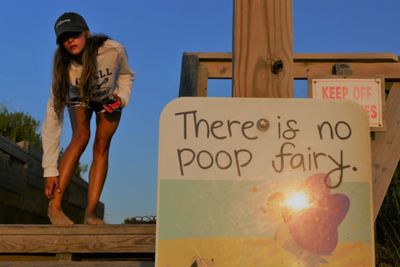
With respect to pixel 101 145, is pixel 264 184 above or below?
below

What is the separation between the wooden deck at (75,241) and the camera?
3.34 meters

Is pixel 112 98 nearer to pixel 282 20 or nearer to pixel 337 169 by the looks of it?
pixel 282 20

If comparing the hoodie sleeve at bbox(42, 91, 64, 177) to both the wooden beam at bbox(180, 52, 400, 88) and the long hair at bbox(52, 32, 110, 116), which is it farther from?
the wooden beam at bbox(180, 52, 400, 88)

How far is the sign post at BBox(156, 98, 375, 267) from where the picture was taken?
144 cm

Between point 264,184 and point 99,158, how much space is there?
2477 mm

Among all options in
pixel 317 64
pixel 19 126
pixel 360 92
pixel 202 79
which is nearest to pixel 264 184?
pixel 360 92

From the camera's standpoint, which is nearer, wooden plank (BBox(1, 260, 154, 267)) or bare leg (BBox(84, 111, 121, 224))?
wooden plank (BBox(1, 260, 154, 267))

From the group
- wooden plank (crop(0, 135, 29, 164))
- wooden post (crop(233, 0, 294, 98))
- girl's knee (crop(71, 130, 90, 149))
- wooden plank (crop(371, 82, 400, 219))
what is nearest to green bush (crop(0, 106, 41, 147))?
wooden plank (crop(0, 135, 29, 164))

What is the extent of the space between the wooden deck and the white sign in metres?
1.23

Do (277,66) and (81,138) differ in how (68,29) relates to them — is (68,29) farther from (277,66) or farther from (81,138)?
(277,66)

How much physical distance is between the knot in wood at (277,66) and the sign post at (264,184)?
7.8 inches

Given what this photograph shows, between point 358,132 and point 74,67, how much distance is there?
8.25 ft

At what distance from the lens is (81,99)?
3.75 m

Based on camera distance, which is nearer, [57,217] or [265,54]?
[265,54]
